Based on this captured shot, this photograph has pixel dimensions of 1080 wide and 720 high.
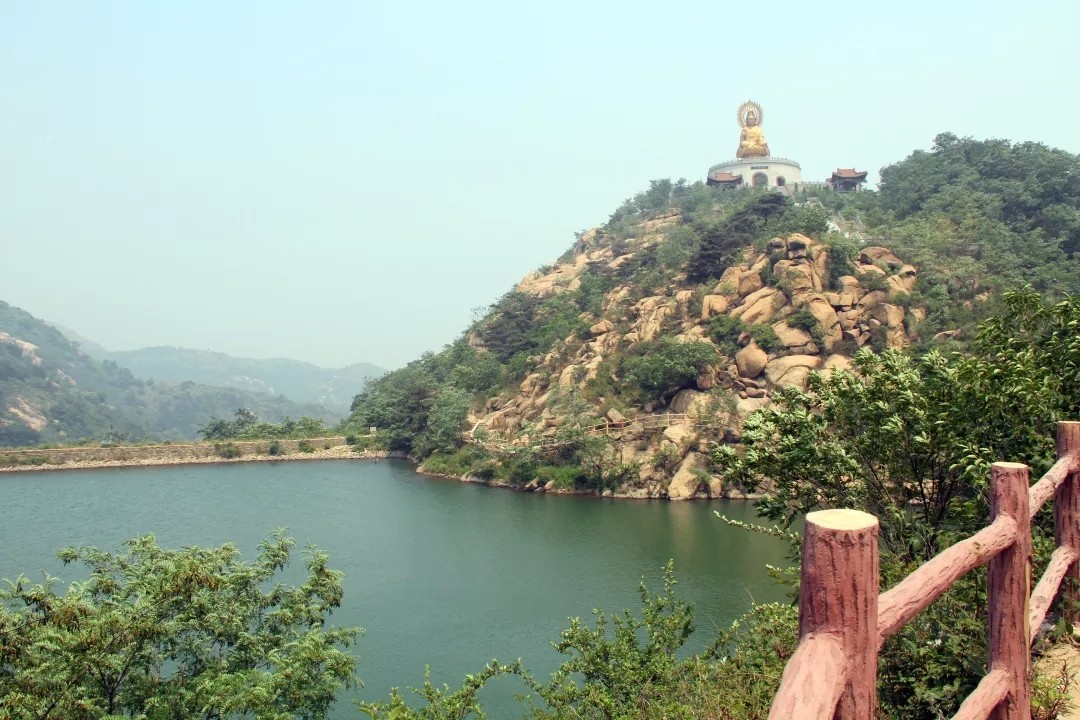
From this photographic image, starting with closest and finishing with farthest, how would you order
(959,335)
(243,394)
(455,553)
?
1. (455,553)
2. (959,335)
3. (243,394)

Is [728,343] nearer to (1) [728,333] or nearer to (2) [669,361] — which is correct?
(1) [728,333]

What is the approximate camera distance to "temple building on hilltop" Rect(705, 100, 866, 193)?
136 ft

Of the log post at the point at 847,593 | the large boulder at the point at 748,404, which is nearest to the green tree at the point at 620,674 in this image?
the log post at the point at 847,593

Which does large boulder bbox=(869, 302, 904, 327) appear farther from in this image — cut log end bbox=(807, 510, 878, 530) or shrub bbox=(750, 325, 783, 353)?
cut log end bbox=(807, 510, 878, 530)

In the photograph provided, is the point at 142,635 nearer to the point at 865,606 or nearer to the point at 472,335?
the point at 865,606

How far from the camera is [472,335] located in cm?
3862

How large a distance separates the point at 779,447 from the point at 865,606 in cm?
517

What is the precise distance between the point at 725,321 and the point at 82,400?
195ft

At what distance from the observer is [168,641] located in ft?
21.2

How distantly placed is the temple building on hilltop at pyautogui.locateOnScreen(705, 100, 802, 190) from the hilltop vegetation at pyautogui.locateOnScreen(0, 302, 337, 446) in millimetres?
33738

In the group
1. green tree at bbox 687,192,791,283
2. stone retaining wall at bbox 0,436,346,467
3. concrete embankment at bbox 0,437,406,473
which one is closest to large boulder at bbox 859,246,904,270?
green tree at bbox 687,192,791,283

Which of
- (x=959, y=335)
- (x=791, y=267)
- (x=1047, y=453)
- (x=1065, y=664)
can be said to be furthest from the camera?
(x=791, y=267)

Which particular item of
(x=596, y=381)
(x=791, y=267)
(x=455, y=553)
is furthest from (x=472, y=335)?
(x=455, y=553)

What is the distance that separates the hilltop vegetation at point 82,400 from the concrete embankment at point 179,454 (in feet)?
13.7
